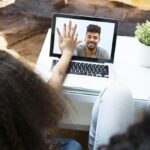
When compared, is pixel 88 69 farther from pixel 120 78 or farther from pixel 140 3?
pixel 140 3

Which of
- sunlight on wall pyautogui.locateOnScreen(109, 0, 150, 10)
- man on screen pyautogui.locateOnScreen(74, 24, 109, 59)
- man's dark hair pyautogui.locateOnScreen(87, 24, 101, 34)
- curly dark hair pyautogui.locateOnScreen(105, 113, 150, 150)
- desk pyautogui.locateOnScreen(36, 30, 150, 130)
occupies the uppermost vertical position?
curly dark hair pyautogui.locateOnScreen(105, 113, 150, 150)

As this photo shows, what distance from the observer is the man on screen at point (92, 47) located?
136 centimetres

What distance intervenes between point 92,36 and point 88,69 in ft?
0.39

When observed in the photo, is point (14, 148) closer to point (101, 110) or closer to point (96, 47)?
point (101, 110)

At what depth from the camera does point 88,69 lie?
1.34 metres

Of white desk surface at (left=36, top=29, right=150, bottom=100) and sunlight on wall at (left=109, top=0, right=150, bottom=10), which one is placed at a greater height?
white desk surface at (left=36, top=29, right=150, bottom=100)

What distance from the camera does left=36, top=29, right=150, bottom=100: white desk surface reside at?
127cm

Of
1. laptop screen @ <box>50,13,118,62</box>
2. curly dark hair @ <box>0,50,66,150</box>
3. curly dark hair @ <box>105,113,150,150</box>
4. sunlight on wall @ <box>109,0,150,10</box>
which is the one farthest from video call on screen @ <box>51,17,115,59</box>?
sunlight on wall @ <box>109,0,150,10</box>

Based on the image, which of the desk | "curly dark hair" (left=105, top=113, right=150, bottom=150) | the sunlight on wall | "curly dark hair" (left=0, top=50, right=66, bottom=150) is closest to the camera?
"curly dark hair" (left=105, top=113, right=150, bottom=150)

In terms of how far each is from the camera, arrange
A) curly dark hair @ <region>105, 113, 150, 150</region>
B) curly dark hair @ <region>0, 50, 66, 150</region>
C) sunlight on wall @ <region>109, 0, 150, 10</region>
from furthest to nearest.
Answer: sunlight on wall @ <region>109, 0, 150, 10</region> → curly dark hair @ <region>0, 50, 66, 150</region> → curly dark hair @ <region>105, 113, 150, 150</region>

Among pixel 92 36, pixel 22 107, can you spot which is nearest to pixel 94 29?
pixel 92 36

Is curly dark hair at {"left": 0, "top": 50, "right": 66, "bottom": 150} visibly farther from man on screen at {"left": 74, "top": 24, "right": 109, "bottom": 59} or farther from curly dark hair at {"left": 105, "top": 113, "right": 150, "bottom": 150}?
man on screen at {"left": 74, "top": 24, "right": 109, "bottom": 59}

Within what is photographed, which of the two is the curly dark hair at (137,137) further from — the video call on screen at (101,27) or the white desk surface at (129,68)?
the video call on screen at (101,27)

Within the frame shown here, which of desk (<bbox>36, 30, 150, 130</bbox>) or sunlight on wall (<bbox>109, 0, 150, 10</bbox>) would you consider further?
sunlight on wall (<bbox>109, 0, 150, 10</bbox>)
